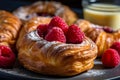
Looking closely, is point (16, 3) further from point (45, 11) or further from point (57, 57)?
point (57, 57)

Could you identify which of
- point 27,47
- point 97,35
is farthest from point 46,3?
point 27,47

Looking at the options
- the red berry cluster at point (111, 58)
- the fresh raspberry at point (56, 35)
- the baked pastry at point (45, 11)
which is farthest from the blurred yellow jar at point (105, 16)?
the fresh raspberry at point (56, 35)

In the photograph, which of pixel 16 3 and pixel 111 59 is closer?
pixel 111 59

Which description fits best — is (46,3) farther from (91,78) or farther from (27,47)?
(91,78)

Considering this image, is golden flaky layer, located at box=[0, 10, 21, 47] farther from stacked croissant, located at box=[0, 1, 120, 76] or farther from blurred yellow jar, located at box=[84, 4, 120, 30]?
blurred yellow jar, located at box=[84, 4, 120, 30]

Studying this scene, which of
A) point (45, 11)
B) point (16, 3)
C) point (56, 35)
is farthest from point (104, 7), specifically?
point (56, 35)

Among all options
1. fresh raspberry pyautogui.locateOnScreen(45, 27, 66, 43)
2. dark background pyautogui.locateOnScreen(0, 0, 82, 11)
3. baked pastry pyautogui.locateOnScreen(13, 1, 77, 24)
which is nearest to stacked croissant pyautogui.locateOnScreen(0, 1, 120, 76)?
fresh raspberry pyautogui.locateOnScreen(45, 27, 66, 43)

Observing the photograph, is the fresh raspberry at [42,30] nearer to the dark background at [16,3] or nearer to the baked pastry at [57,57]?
the baked pastry at [57,57]
